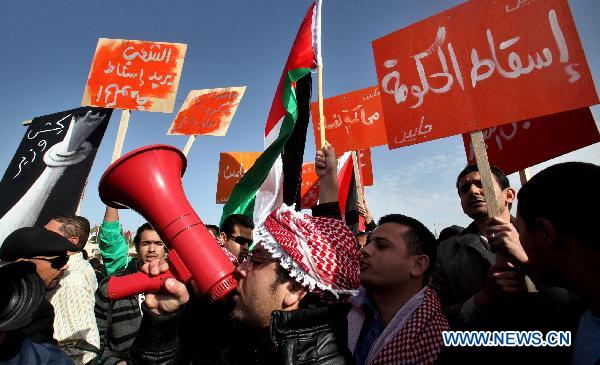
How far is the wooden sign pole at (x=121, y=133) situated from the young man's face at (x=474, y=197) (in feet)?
11.8

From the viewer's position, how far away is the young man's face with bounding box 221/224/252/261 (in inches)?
155

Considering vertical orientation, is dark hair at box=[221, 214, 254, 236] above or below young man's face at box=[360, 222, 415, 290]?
above

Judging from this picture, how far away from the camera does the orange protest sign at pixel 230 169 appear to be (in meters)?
6.79

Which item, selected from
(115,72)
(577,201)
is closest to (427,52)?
(577,201)

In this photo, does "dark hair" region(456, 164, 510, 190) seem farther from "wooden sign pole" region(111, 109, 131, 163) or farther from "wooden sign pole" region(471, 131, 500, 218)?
"wooden sign pole" region(111, 109, 131, 163)

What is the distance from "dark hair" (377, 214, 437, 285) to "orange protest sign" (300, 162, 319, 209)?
474 centimetres

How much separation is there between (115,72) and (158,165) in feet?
11.9

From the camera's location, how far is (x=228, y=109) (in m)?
5.45

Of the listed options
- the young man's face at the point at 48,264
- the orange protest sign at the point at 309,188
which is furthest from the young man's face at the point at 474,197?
the orange protest sign at the point at 309,188

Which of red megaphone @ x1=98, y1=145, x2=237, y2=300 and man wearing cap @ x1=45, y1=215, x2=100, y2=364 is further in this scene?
man wearing cap @ x1=45, y1=215, x2=100, y2=364

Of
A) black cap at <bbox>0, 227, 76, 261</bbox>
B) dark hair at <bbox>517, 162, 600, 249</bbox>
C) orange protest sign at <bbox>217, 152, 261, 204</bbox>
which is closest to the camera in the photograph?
dark hair at <bbox>517, 162, 600, 249</bbox>

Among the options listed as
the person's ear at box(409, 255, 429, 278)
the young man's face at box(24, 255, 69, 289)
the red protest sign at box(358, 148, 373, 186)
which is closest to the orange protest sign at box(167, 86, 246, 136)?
the red protest sign at box(358, 148, 373, 186)

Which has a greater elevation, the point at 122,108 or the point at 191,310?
the point at 122,108

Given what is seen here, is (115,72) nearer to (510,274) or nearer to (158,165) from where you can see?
(158,165)
